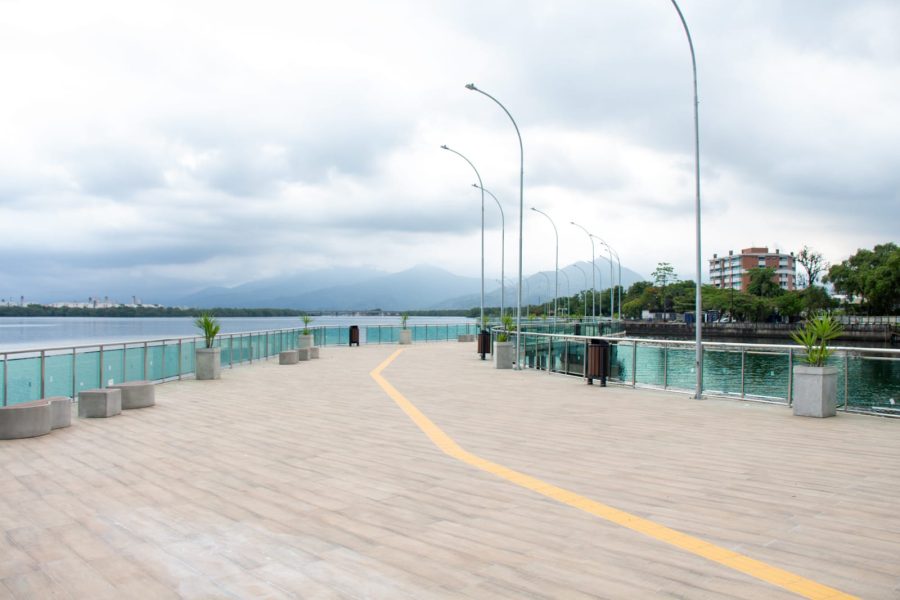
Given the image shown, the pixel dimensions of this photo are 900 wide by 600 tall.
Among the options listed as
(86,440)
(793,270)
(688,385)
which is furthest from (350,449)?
(793,270)

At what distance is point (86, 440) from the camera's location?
8.86 metres

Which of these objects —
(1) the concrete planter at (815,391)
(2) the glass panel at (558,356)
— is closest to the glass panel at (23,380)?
(1) the concrete planter at (815,391)

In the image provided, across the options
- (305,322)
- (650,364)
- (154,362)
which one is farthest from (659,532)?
(305,322)

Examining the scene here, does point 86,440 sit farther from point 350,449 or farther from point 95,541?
point 95,541

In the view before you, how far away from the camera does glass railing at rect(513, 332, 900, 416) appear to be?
11484 mm

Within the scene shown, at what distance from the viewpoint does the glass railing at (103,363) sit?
11078 millimetres

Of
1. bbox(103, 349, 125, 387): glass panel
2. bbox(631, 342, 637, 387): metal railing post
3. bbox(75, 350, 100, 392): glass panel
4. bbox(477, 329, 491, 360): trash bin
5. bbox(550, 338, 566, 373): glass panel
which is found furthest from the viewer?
bbox(477, 329, 491, 360): trash bin

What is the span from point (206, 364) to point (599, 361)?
10.4 m

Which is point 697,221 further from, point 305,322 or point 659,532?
point 305,322

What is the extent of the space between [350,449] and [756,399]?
8856mm

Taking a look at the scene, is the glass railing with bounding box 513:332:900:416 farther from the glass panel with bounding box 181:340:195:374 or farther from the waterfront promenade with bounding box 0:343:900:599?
the glass panel with bounding box 181:340:195:374

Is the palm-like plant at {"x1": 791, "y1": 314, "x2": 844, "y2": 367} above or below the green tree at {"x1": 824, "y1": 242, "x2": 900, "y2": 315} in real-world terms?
below

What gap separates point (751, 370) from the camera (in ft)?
42.7

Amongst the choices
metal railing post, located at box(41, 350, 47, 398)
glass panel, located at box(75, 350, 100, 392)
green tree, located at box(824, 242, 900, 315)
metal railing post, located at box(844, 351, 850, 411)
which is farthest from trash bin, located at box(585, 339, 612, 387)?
green tree, located at box(824, 242, 900, 315)
